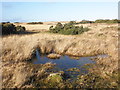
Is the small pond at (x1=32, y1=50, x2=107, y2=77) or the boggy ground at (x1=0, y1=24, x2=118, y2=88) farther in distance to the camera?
the small pond at (x1=32, y1=50, x2=107, y2=77)

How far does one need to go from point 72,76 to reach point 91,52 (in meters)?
5.18

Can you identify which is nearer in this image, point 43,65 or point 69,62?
point 43,65

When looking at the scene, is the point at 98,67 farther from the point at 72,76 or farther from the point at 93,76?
the point at 72,76

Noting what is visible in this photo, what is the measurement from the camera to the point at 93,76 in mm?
8188

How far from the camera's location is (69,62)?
1080 cm

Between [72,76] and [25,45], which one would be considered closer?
[72,76]

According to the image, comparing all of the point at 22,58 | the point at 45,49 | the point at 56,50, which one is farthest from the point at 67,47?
the point at 22,58

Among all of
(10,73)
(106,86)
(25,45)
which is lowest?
(106,86)

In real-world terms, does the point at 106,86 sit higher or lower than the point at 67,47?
lower

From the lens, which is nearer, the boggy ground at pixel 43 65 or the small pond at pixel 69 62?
the boggy ground at pixel 43 65

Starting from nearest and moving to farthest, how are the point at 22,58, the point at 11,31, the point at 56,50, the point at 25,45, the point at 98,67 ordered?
1. the point at 98,67
2. the point at 22,58
3. the point at 25,45
4. the point at 56,50
5. the point at 11,31

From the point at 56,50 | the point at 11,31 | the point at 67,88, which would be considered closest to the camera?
the point at 67,88

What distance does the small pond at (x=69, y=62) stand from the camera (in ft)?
29.8

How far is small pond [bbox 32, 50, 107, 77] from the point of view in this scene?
358 inches
